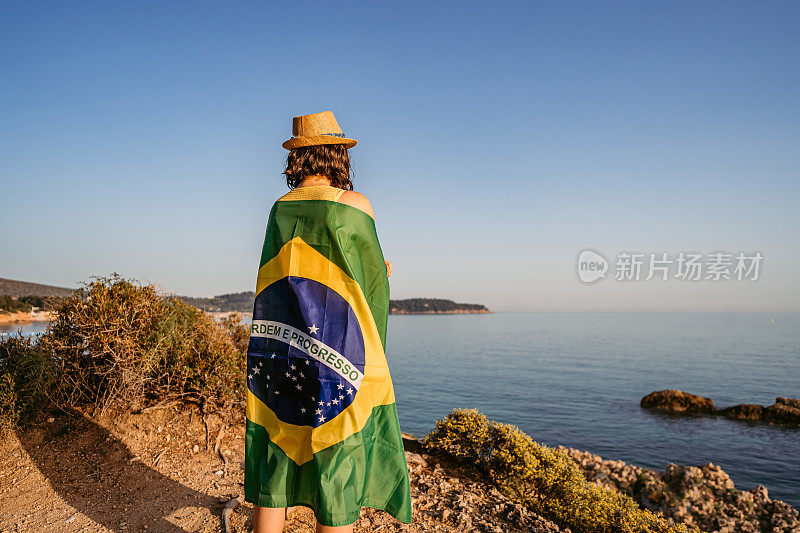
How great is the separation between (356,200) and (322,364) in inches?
33.7

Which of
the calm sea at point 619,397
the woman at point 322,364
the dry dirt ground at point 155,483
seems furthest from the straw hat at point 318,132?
the calm sea at point 619,397

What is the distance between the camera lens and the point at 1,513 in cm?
398

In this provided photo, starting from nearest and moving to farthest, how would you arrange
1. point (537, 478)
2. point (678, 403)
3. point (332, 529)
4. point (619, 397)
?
point (332, 529) < point (537, 478) < point (678, 403) < point (619, 397)

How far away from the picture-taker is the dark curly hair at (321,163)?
8.59 ft

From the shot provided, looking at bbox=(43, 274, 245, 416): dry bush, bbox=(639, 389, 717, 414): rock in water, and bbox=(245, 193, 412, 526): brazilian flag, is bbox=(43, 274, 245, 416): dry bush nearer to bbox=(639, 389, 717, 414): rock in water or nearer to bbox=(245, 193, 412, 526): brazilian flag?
bbox=(245, 193, 412, 526): brazilian flag

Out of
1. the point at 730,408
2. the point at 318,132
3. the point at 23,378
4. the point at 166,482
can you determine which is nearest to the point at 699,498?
the point at 166,482

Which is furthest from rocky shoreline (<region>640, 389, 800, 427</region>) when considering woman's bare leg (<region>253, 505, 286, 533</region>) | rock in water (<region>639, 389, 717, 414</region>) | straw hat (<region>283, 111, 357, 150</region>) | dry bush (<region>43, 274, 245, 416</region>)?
straw hat (<region>283, 111, 357, 150</region>)

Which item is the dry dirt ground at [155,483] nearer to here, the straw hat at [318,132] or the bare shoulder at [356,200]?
the bare shoulder at [356,200]

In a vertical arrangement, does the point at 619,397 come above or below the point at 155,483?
below

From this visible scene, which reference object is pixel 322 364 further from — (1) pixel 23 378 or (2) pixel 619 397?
(2) pixel 619 397

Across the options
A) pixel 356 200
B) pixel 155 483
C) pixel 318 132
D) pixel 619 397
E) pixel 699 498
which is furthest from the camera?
pixel 619 397

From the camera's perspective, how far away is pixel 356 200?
2471 millimetres

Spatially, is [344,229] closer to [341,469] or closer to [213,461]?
[341,469]

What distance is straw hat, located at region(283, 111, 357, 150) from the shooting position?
8.50 ft
